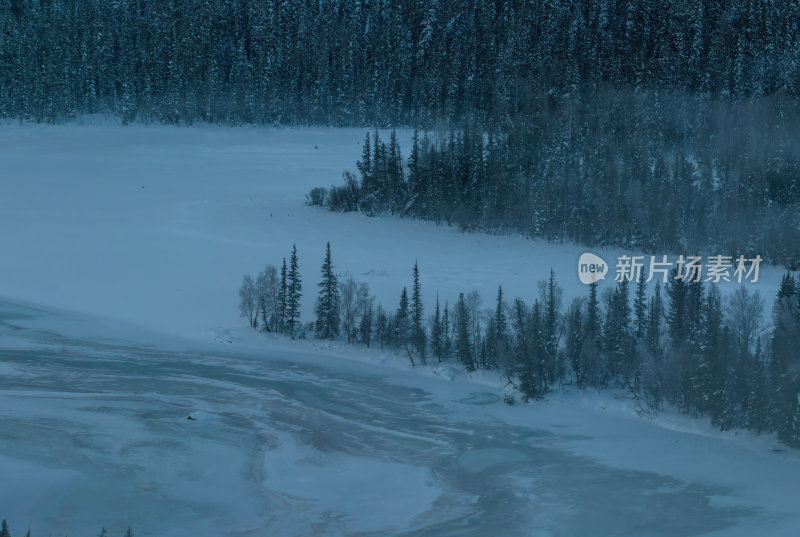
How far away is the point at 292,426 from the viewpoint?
27.2m

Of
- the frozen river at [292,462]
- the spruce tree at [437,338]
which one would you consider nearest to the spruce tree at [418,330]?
the spruce tree at [437,338]

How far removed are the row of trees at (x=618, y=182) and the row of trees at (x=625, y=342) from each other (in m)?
16.5

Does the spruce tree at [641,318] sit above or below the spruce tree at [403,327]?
above

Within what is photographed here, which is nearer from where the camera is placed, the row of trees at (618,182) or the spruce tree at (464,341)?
the spruce tree at (464,341)

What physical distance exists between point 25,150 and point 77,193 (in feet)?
62.2

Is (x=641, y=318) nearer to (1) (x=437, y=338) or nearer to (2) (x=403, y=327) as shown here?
(1) (x=437, y=338)

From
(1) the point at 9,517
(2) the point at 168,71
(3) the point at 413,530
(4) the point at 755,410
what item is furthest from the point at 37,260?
(2) the point at 168,71

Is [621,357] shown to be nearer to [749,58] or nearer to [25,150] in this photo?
[749,58]

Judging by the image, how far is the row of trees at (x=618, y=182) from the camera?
53594 millimetres

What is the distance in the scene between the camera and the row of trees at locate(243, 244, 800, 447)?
27.0 metres

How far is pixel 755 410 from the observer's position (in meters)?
26.5

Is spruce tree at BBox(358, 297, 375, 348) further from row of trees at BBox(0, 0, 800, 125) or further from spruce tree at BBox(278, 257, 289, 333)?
row of trees at BBox(0, 0, 800, 125)

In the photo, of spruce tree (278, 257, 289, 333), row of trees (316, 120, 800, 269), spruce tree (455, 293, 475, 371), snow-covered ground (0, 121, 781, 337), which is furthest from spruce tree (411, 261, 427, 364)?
row of trees (316, 120, 800, 269)

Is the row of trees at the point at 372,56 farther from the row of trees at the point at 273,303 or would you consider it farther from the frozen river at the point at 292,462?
the frozen river at the point at 292,462
